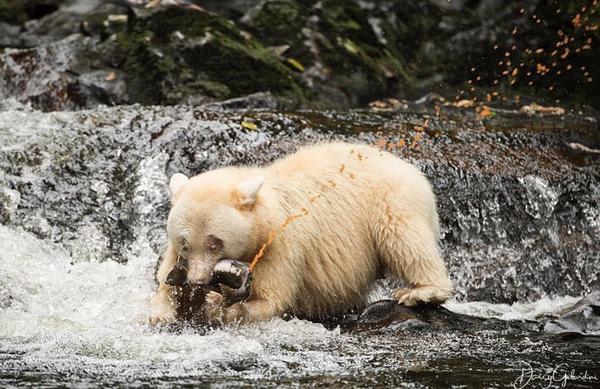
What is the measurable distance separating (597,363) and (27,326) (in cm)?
408

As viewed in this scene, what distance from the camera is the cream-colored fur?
6.47 m

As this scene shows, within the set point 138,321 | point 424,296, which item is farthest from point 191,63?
point 138,321

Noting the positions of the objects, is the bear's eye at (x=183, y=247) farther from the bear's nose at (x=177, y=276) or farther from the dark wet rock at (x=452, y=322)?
the dark wet rock at (x=452, y=322)

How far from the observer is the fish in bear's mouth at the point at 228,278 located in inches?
251

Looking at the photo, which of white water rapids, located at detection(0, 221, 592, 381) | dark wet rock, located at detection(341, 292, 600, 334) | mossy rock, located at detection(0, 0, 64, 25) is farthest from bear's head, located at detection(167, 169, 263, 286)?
mossy rock, located at detection(0, 0, 64, 25)

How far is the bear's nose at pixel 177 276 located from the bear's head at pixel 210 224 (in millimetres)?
42

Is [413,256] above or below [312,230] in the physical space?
below

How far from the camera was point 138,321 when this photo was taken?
6.63 metres

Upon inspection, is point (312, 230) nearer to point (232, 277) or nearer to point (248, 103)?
point (232, 277)

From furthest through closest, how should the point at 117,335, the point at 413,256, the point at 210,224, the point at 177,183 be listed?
the point at 413,256
the point at 177,183
the point at 210,224
the point at 117,335

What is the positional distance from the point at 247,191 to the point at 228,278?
2.20 feet

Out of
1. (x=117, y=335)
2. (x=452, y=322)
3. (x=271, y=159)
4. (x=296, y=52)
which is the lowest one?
(x=452, y=322)

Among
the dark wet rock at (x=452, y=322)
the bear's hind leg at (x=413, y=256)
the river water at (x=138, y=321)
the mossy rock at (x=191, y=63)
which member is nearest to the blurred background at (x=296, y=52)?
the mossy rock at (x=191, y=63)

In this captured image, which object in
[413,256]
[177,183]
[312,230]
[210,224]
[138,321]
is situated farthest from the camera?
[413,256]
